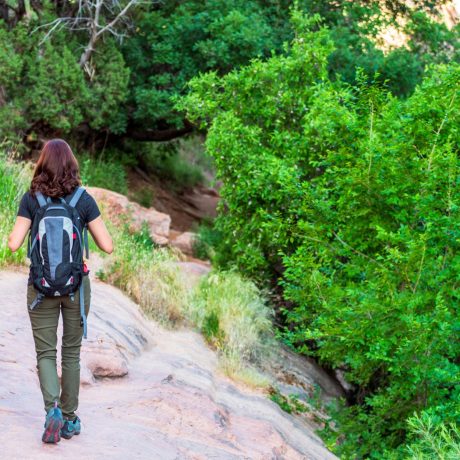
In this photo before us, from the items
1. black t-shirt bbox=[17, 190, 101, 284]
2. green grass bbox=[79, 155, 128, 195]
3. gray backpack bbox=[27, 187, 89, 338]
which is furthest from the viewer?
green grass bbox=[79, 155, 128, 195]

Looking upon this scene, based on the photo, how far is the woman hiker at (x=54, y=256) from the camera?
477 cm

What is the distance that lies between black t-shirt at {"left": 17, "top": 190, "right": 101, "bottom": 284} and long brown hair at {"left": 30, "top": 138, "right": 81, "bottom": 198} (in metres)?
0.06

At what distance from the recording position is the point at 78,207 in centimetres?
491

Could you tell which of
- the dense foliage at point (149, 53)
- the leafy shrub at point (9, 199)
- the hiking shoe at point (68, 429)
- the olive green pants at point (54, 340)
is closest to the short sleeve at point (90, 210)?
the olive green pants at point (54, 340)

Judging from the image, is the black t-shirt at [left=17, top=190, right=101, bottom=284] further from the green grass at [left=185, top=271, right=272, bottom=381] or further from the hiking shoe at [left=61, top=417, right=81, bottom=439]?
the green grass at [left=185, top=271, right=272, bottom=381]

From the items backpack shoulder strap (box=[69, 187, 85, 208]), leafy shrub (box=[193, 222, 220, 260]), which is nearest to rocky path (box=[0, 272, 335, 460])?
backpack shoulder strap (box=[69, 187, 85, 208])

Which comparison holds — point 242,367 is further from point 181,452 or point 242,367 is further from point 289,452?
point 181,452

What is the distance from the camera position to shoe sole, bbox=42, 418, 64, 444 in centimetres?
483

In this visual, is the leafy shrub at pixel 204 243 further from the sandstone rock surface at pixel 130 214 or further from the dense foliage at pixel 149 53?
the dense foliage at pixel 149 53

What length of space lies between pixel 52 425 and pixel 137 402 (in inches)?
62.1

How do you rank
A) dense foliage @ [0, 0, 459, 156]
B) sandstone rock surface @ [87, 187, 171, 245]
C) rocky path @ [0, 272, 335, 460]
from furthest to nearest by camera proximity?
dense foliage @ [0, 0, 459, 156] < sandstone rock surface @ [87, 187, 171, 245] < rocky path @ [0, 272, 335, 460]

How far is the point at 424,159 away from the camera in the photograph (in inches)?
327

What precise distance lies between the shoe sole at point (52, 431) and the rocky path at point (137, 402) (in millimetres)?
45

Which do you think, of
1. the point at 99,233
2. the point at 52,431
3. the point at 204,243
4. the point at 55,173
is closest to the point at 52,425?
the point at 52,431
